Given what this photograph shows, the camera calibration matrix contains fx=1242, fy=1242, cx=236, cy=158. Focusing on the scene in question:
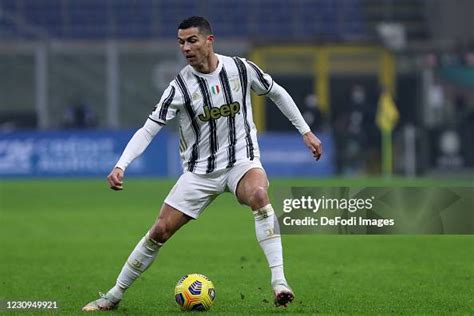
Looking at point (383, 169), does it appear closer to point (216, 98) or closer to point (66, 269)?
point (66, 269)

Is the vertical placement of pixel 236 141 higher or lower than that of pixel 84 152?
higher

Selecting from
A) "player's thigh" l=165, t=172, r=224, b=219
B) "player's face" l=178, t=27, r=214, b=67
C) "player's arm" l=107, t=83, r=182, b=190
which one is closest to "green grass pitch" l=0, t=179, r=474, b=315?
"player's thigh" l=165, t=172, r=224, b=219

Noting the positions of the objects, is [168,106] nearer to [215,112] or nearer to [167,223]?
[215,112]

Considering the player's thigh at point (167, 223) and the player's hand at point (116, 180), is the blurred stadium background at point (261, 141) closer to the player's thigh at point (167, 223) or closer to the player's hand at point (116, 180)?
the player's thigh at point (167, 223)

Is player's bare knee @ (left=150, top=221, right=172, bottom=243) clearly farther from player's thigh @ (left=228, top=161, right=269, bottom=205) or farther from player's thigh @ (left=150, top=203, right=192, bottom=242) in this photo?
player's thigh @ (left=228, top=161, right=269, bottom=205)

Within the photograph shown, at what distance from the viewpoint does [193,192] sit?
879 centimetres

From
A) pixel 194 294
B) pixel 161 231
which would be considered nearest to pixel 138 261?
pixel 161 231

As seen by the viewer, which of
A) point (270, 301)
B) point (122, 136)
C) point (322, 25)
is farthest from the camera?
point (322, 25)

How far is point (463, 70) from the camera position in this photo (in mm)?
35094

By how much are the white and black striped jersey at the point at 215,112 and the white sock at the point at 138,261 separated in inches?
23.8

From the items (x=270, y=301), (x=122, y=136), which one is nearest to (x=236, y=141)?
(x=270, y=301)

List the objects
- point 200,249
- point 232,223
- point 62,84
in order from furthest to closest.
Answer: point 62,84 → point 232,223 → point 200,249

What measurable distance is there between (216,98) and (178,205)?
0.80 meters

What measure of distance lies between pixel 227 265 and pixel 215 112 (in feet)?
12.9
